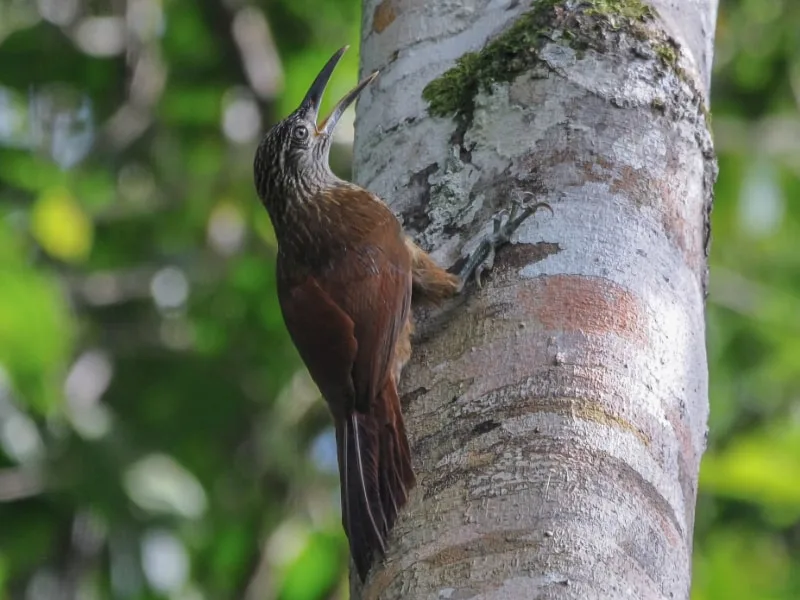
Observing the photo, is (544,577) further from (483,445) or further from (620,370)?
(620,370)

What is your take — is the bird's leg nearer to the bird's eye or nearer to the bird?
the bird

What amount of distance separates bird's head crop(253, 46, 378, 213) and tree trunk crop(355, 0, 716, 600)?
33.8 inches

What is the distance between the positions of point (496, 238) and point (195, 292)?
151 inches

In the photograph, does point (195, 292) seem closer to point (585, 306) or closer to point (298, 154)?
point (298, 154)

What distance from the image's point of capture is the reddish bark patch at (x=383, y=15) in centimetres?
274

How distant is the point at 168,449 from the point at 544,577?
452 cm

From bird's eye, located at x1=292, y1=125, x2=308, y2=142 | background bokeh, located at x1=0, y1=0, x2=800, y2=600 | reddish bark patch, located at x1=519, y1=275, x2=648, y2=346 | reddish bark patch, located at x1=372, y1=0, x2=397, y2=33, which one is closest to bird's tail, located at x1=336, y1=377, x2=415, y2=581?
reddish bark patch, located at x1=519, y1=275, x2=648, y2=346

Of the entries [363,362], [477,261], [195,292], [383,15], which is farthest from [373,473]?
[195,292]

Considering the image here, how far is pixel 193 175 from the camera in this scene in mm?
→ 6004

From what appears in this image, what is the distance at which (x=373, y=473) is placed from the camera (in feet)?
7.44

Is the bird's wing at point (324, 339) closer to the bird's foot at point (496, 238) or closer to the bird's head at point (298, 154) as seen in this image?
the bird's foot at point (496, 238)

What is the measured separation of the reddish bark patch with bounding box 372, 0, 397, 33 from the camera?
2.74m

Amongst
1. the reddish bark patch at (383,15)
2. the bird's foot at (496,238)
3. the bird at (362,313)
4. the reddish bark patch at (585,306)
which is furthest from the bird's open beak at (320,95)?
the reddish bark patch at (585,306)

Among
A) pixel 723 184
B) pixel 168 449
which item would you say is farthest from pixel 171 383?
pixel 723 184
